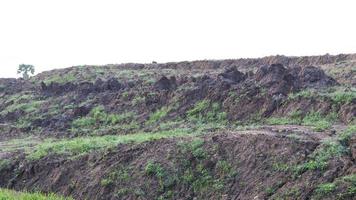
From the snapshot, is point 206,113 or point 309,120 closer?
point 309,120

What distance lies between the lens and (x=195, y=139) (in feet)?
45.5

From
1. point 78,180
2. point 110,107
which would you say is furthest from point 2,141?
point 78,180

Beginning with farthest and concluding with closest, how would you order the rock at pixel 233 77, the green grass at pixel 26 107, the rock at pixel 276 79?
the green grass at pixel 26 107, the rock at pixel 233 77, the rock at pixel 276 79

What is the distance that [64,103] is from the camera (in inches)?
1022

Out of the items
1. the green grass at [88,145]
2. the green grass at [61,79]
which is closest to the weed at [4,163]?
the green grass at [88,145]

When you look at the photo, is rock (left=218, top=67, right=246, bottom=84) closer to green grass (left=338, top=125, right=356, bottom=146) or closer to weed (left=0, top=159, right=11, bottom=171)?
weed (left=0, top=159, right=11, bottom=171)

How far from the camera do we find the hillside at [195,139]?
11.3m

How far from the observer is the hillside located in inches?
447

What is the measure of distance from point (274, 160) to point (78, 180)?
5.60 m

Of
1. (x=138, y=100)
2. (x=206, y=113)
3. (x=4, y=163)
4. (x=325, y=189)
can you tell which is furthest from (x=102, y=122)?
(x=325, y=189)

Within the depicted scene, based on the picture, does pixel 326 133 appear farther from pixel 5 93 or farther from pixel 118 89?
pixel 5 93

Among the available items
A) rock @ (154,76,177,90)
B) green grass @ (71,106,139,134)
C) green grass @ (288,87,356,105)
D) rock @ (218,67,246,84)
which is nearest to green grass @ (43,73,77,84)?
green grass @ (71,106,139,134)

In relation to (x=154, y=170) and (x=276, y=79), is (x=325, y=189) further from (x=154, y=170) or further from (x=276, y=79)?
(x=276, y=79)

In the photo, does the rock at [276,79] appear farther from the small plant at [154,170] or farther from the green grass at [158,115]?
the small plant at [154,170]
